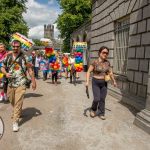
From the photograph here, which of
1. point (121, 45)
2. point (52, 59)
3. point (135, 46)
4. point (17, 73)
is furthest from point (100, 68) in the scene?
point (52, 59)

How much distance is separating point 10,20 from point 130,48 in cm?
3346

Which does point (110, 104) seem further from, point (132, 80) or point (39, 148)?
point (39, 148)

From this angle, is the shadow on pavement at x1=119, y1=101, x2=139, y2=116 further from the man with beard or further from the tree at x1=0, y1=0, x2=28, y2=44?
the tree at x1=0, y1=0, x2=28, y2=44

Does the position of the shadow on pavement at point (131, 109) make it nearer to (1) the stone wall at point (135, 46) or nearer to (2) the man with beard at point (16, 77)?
(1) the stone wall at point (135, 46)

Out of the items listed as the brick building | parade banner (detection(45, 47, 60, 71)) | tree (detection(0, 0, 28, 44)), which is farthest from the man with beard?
tree (detection(0, 0, 28, 44))

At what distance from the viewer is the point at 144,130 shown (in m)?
6.41

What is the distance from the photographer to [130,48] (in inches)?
392

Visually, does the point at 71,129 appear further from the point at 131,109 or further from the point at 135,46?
the point at 135,46

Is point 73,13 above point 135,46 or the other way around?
above

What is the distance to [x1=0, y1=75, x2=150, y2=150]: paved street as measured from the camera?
5492mm

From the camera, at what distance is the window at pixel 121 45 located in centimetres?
1088

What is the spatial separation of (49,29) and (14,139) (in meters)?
157

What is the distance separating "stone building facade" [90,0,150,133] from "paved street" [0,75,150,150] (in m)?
0.51

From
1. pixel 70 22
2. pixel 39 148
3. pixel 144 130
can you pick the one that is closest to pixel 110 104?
pixel 144 130
